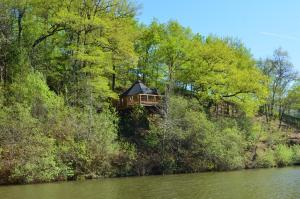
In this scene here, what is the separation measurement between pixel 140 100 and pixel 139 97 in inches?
13.9

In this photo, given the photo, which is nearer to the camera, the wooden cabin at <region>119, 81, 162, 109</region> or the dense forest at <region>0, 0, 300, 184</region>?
the dense forest at <region>0, 0, 300, 184</region>

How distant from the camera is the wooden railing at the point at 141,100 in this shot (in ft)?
151

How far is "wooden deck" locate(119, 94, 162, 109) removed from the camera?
45938 mm

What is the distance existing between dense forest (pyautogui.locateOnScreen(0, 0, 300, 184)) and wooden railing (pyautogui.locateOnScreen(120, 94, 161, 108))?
0.83 m

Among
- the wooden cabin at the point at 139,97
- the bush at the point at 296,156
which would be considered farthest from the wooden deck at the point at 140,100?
the bush at the point at 296,156

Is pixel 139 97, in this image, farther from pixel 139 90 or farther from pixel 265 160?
pixel 265 160

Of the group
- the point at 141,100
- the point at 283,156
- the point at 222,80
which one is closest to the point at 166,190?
the point at 141,100

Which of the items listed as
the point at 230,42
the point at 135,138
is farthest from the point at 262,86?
the point at 135,138

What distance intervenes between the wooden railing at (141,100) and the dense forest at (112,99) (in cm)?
83

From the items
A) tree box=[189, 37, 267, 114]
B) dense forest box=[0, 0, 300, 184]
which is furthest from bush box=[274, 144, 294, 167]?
tree box=[189, 37, 267, 114]

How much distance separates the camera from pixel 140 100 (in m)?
45.8

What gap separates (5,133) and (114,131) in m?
11.6

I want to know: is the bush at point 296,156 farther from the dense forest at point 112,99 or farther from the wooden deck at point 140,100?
the wooden deck at point 140,100

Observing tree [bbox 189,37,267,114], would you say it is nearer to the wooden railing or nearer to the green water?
the wooden railing
